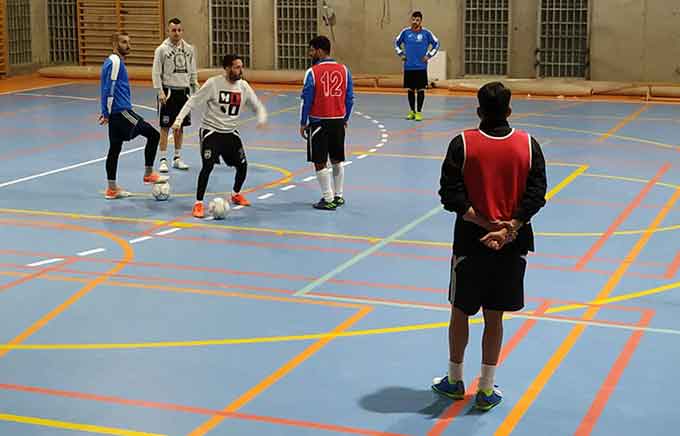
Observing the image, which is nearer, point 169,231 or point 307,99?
point 169,231

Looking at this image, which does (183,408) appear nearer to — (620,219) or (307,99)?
(307,99)

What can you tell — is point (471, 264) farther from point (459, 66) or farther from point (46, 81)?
point (46, 81)

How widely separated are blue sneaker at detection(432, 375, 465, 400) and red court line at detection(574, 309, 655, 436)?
838 mm

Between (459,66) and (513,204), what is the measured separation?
22425mm

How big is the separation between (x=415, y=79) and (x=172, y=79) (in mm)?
7037

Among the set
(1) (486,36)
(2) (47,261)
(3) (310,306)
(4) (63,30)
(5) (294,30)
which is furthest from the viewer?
(4) (63,30)

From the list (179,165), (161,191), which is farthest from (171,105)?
(161,191)

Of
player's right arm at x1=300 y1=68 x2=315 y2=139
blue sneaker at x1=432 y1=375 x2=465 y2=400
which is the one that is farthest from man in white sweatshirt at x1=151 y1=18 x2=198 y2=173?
blue sneaker at x1=432 y1=375 x2=465 y2=400

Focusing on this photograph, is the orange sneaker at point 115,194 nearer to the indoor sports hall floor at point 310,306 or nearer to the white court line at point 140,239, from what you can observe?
the indoor sports hall floor at point 310,306

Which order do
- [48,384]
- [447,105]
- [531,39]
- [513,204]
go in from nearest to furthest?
[513,204] → [48,384] → [447,105] → [531,39]

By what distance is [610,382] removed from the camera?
7.82 m

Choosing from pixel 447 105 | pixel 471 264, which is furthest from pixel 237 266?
pixel 447 105

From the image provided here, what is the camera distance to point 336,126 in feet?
45.8

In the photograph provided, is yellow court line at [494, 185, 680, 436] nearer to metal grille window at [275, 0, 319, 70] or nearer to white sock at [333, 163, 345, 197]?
white sock at [333, 163, 345, 197]
